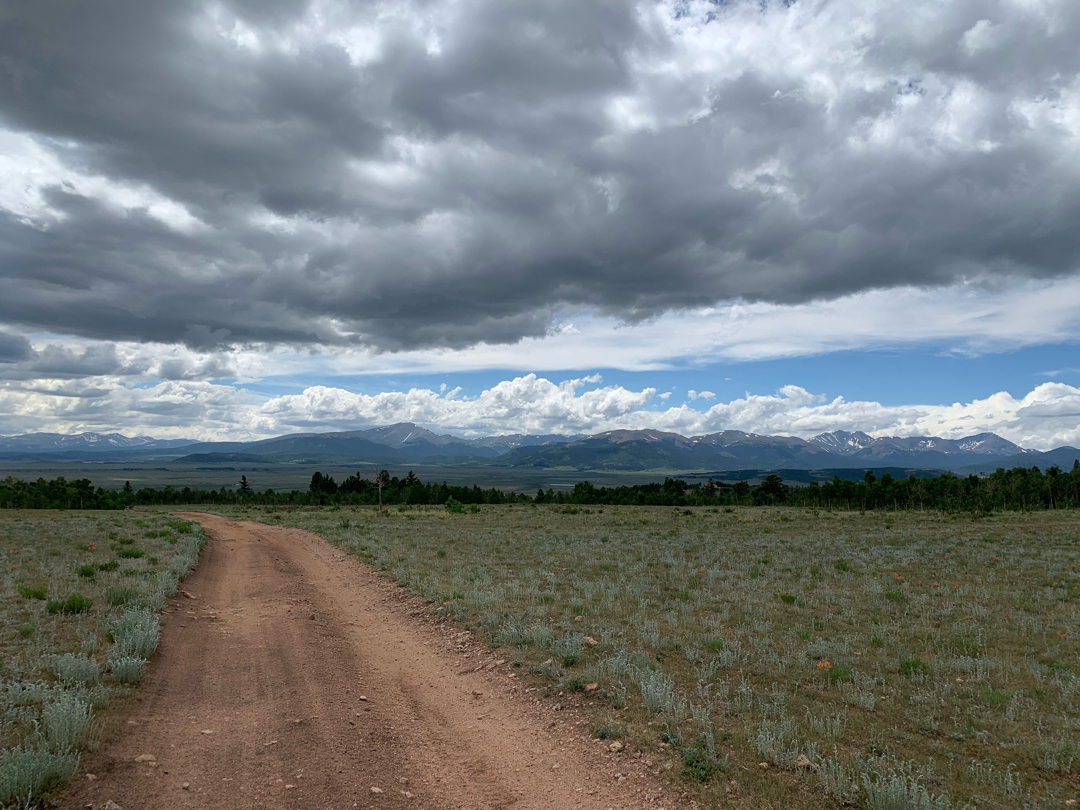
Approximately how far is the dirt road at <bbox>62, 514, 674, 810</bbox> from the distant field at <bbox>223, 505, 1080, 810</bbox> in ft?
3.06

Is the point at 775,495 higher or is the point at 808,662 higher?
the point at 808,662

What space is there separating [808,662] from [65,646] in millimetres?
14169

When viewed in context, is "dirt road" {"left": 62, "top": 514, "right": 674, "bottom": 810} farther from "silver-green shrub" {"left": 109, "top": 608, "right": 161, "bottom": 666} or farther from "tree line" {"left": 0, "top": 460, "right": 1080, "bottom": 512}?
"tree line" {"left": 0, "top": 460, "right": 1080, "bottom": 512}

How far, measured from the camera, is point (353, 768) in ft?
22.8

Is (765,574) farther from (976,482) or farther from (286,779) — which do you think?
(976,482)

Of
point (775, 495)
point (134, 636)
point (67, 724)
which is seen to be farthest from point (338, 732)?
point (775, 495)

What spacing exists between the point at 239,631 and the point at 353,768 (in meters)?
7.29

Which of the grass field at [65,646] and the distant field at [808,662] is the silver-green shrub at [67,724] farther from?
the distant field at [808,662]

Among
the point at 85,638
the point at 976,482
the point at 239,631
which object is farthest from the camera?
the point at 976,482

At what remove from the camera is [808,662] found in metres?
11.0

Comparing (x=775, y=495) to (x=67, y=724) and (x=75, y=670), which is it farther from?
(x=67, y=724)

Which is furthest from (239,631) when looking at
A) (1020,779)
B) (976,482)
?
(976,482)

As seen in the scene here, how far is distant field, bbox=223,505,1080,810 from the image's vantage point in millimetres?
7031

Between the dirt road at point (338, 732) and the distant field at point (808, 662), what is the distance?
93 cm
